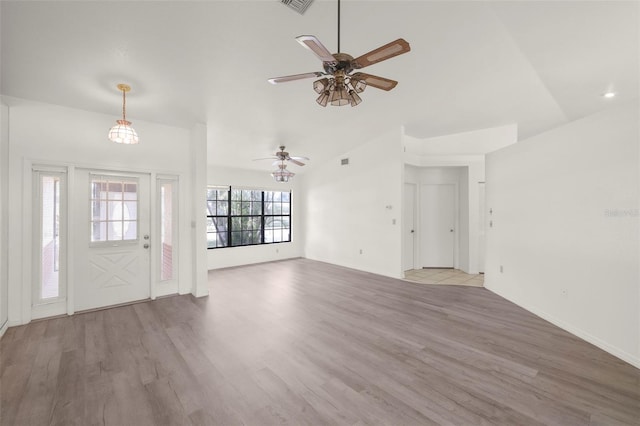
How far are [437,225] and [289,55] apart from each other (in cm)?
533

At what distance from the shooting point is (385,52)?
1.82 metres

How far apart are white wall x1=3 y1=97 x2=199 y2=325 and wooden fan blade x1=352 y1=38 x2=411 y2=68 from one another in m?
3.75

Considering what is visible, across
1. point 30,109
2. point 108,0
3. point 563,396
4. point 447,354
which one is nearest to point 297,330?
point 447,354

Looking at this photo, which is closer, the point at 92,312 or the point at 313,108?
the point at 92,312

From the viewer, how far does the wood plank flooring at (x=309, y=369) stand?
73.0 inches

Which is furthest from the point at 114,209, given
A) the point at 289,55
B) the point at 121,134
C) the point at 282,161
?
the point at 289,55

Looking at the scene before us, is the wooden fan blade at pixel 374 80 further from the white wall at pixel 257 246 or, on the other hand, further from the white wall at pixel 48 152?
the white wall at pixel 257 246

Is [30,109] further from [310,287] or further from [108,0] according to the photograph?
[310,287]

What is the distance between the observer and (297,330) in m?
3.17

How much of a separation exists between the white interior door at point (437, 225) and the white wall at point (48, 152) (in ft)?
18.7

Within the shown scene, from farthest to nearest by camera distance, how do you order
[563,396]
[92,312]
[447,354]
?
[92,312] < [447,354] < [563,396]

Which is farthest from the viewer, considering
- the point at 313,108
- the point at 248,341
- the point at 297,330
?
the point at 313,108

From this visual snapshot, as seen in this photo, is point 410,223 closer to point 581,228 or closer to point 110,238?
point 581,228

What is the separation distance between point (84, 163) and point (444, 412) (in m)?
5.09
